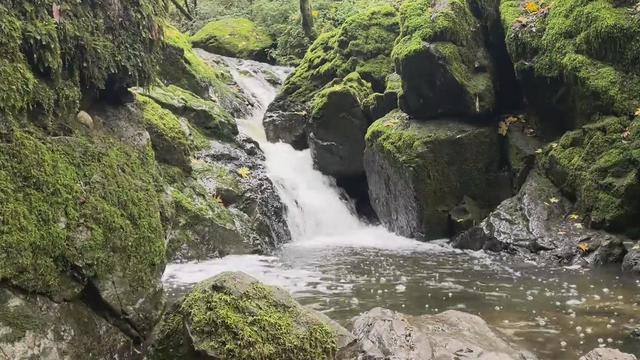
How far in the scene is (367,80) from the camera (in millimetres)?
17250

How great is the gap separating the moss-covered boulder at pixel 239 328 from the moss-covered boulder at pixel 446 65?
30.3 ft

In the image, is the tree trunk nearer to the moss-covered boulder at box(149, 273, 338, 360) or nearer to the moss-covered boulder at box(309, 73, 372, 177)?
the moss-covered boulder at box(309, 73, 372, 177)

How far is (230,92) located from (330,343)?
16.7 meters

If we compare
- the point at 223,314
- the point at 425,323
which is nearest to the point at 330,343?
the point at 223,314

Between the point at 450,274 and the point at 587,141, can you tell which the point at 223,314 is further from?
the point at 587,141

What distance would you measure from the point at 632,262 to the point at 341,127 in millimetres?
8991

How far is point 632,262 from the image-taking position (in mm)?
8859

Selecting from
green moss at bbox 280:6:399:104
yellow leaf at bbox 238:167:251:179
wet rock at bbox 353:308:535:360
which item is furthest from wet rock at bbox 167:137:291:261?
wet rock at bbox 353:308:535:360

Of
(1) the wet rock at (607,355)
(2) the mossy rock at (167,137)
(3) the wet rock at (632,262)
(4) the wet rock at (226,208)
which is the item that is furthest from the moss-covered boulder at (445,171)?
(1) the wet rock at (607,355)

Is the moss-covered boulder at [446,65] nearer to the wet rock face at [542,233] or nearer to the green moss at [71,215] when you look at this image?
the wet rock face at [542,233]

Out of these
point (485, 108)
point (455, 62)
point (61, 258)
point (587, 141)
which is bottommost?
point (61, 258)

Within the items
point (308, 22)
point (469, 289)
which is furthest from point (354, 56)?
point (469, 289)

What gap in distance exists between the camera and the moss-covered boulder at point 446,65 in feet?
42.7

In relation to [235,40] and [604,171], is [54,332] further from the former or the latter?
[235,40]
